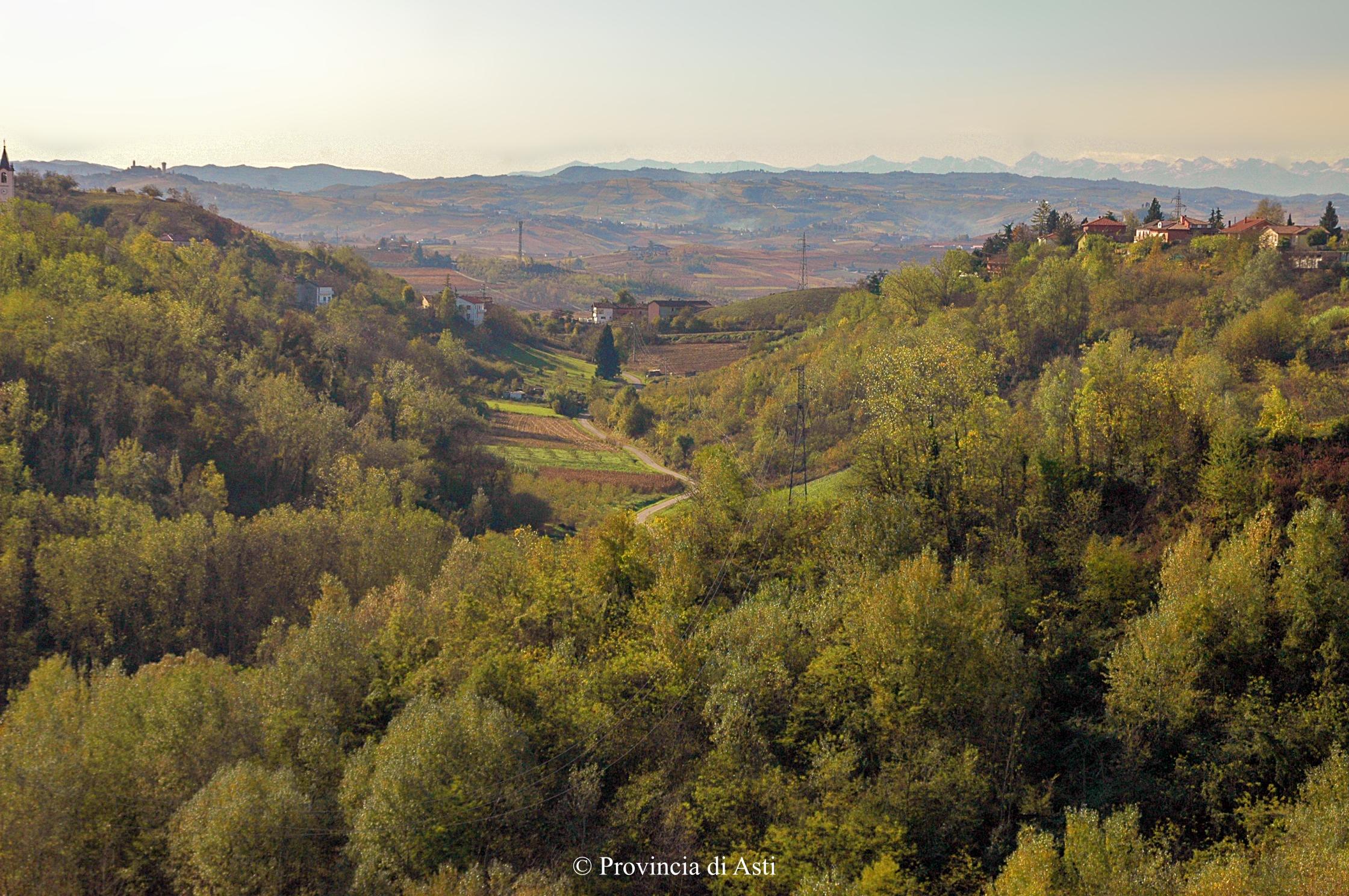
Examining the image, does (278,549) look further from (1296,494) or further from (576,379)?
(576,379)

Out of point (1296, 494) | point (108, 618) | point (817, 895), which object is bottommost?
point (108, 618)

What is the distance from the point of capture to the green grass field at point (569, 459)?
6051 cm

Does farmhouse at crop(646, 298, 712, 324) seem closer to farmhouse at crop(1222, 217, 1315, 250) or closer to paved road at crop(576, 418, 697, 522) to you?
paved road at crop(576, 418, 697, 522)

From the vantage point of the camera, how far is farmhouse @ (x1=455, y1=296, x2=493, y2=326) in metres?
98.6

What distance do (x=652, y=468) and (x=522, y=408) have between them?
19.2 metres

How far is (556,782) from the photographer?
68.8ft

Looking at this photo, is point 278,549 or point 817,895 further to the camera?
point 278,549

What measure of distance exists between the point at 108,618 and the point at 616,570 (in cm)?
1803

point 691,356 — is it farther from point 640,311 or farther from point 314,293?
point 314,293

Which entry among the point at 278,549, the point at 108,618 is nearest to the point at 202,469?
the point at 278,549

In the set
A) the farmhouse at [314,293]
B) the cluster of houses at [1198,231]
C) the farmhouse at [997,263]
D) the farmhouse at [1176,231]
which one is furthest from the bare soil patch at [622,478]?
the farmhouse at [314,293]

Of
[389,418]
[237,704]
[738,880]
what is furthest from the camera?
[389,418]

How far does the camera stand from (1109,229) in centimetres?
6944

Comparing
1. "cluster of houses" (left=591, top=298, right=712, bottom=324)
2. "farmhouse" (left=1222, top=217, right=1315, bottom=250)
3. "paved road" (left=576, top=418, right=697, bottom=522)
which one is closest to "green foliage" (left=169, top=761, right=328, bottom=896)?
"paved road" (left=576, top=418, right=697, bottom=522)
